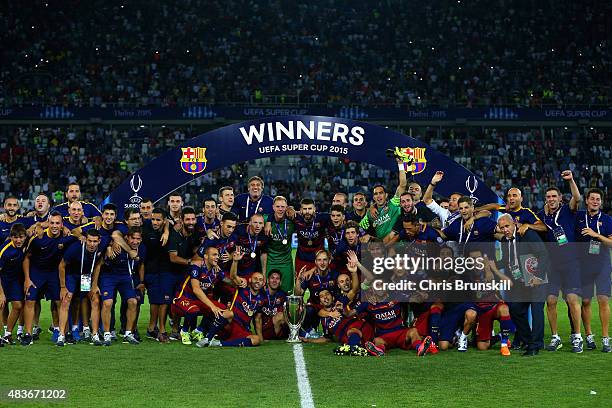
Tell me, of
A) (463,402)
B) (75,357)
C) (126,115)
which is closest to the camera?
(463,402)

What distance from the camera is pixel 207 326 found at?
11.2 metres

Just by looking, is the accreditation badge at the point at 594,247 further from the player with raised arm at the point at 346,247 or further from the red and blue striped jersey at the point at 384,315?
the player with raised arm at the point at 346,247

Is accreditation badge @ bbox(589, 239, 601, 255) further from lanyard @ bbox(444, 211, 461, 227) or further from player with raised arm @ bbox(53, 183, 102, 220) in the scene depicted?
player with raised arm @ bbox(53, 183, 102, 220)

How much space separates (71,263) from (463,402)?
221 inches

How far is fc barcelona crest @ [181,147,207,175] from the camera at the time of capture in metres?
12.5

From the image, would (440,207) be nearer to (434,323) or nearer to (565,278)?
(434,323)

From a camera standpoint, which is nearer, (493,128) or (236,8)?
(493,128)

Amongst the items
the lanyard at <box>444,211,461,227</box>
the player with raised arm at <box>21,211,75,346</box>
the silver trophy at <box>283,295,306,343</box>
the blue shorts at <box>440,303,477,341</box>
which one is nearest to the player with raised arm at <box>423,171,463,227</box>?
the lanyard at <box>444,211,461,227</box>

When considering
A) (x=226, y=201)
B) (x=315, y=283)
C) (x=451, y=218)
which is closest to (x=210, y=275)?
(x=226, y=201)

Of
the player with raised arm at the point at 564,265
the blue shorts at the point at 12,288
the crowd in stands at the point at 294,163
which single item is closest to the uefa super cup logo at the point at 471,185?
the player with raised arm at the point at 564,265

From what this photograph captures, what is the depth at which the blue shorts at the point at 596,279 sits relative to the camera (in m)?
10.5

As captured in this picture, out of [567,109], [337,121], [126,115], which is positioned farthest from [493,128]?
[337,121]

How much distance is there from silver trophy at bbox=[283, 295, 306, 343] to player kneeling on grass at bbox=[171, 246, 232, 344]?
85 centimetres

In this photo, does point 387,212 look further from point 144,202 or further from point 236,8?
point 236,8
